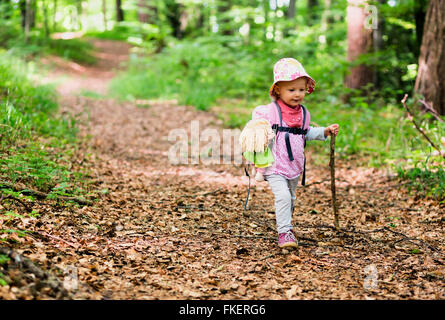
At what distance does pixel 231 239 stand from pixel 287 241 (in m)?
0.57

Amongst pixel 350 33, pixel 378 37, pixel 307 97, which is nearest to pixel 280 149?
pixel 307 97

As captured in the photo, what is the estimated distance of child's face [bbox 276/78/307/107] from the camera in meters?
3.52

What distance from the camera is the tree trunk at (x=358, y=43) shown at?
349 inches

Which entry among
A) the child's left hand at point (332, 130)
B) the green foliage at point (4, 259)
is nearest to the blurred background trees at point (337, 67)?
the child's left hand at point (332, 130)

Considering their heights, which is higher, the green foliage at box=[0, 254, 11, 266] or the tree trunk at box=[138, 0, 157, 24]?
the tree trunk at box=[138, 0, 157, 24]

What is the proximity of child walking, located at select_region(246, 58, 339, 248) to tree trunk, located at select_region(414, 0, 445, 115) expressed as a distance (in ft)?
13.6

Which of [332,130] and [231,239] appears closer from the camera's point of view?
[332,130]

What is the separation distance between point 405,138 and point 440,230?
107 inches

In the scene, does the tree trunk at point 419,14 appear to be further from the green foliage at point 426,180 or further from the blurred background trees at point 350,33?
the green foliage at point 426,180

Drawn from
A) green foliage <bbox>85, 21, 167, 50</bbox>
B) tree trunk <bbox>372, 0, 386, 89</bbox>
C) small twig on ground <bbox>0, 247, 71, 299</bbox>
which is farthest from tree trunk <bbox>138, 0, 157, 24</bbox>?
small twig on ground <bbox>0, 247, 71, 299</bbox>

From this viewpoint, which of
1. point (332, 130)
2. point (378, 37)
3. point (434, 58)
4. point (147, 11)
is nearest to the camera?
point (332, 130)

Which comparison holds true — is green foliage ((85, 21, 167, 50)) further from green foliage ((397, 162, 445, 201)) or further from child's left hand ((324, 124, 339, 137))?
child's left hand ((324, 124, 339, 137))

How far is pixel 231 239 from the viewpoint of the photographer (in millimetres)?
3791

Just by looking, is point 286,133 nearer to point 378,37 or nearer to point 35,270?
point 35,270
